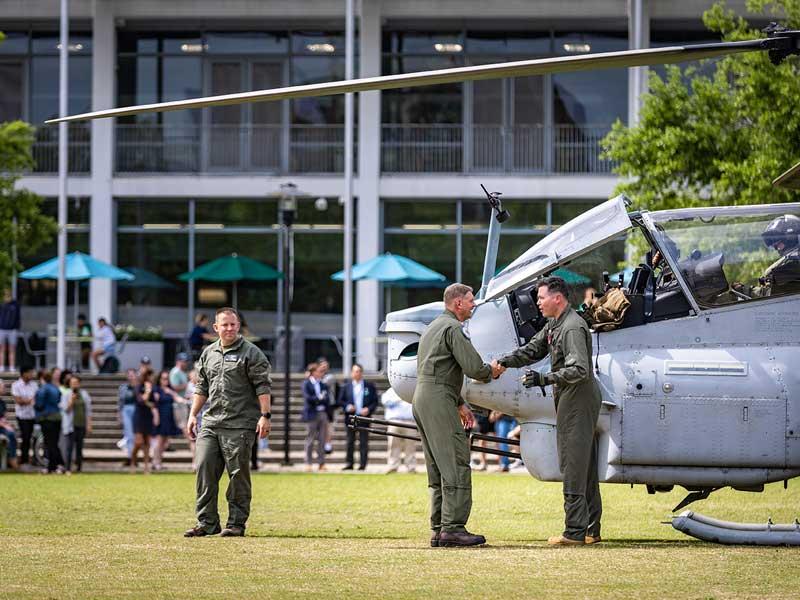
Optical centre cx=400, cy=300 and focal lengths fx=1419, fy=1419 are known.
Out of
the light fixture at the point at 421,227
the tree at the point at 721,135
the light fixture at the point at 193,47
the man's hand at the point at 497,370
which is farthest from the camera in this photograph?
the light fixture at the point at 193,47

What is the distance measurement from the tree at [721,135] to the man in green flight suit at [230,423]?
12570 millimetres

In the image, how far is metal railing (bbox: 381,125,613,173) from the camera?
126 feet

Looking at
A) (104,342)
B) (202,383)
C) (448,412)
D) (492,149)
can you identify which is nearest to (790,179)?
(448,412)

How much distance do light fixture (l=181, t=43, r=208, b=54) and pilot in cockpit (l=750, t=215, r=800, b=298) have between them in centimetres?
2933

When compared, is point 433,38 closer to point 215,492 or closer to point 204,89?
point 204,89

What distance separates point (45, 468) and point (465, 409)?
16524mm

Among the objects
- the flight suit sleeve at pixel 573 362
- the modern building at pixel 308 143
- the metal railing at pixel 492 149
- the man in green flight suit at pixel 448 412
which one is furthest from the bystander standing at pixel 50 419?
the flight suit sleeve at pixel 573 362

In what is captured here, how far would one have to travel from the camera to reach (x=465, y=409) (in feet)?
38.1

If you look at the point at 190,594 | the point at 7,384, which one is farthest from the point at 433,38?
the point at 190,594

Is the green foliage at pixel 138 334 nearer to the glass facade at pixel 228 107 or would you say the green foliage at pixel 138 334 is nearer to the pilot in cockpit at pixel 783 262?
the glass facade at pixel 228 107

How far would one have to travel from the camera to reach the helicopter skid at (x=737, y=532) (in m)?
11.5

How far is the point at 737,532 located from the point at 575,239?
2.78 meters

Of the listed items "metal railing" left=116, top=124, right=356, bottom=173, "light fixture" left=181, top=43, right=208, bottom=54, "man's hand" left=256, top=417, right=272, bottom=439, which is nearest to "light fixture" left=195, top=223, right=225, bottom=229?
"metal railing" left=116, top=124, right=356, bottom=173

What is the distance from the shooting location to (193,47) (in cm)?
3941
